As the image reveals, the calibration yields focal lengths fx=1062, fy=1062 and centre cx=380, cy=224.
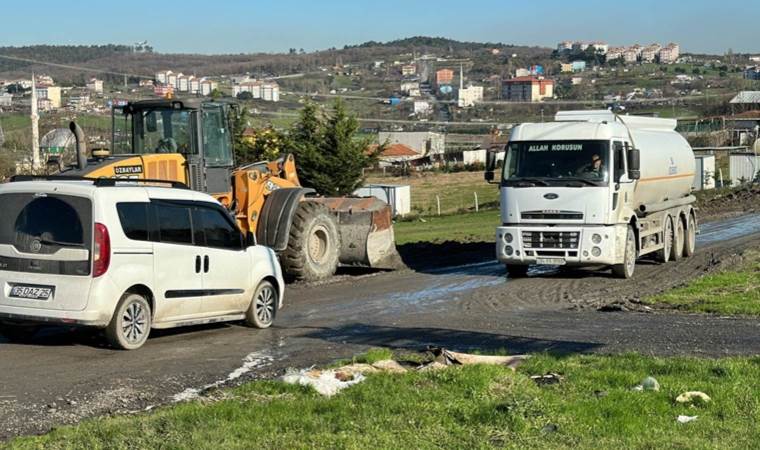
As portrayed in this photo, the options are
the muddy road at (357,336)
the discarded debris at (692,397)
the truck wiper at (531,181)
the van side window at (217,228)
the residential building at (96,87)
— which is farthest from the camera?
the residential building at (96,87)

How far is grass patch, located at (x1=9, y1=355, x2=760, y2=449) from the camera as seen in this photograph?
7574 mm

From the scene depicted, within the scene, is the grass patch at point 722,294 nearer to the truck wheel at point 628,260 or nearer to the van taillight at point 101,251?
the truck wheel at point 628,260

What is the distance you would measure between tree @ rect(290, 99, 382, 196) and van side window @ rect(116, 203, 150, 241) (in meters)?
35.7

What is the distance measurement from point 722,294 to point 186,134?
961 centimetres

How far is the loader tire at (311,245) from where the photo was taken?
20.3 meters

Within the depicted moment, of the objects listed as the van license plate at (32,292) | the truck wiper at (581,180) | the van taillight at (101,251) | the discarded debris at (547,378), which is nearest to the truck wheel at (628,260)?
the truck wiper at (581,180)

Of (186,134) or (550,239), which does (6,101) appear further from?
(550,239)

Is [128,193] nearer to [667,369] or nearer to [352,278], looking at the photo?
[667,369]

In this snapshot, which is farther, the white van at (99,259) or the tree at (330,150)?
the tree at (330,150)

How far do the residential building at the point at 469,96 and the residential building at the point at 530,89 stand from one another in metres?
5.88

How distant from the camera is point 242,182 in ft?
64.4

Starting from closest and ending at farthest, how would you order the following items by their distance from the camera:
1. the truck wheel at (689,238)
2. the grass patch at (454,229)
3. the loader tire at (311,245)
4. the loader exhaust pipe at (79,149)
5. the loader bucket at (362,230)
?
the loader exhaust pipe at (79,149) → the loader tire at (311,245) → the loader bucket at (362,230) → the truck wheel at (689,238) → the grass patch at (454,229)

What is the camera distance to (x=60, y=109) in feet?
162

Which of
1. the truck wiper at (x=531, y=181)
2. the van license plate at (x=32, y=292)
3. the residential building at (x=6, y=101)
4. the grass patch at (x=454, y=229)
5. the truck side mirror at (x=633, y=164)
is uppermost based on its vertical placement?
the residential building at (x=6, y=101)
